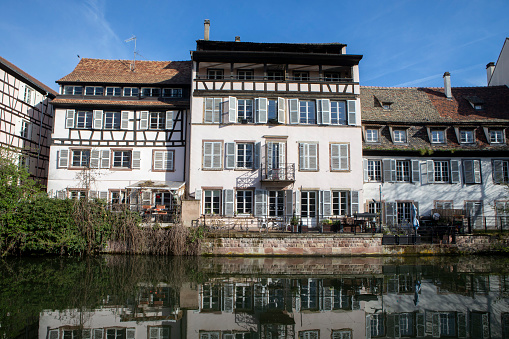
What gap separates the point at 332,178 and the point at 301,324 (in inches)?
547

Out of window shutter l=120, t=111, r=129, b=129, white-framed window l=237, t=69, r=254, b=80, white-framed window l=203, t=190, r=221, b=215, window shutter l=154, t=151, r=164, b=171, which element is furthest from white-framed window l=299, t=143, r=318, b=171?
window shutter l=120, t=111, r=129, b=129

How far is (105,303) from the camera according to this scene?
9.13m

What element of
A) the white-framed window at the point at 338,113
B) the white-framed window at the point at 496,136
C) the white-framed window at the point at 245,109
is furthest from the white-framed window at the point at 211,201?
the white-framed window at the point at 496,136

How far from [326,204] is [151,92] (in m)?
13.1

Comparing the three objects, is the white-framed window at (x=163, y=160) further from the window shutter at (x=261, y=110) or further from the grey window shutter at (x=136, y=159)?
the window shutter at (x=261, y=110)

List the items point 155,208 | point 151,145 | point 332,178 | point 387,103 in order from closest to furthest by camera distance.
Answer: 1. point 155,208
2. point 332,178
3. point 151,145
4. point 387,103

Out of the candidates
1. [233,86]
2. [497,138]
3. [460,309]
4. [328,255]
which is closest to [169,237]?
[328,255]

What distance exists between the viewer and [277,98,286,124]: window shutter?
21.1 meters

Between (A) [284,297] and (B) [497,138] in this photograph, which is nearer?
(A) [284,297]

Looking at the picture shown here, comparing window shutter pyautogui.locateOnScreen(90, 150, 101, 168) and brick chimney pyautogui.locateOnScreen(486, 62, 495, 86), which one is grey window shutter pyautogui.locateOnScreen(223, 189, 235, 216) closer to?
window shutter pyautogui.locateOnScreen(90, 150, 101, 168)

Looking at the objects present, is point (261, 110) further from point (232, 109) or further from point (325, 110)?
point (325, 110)

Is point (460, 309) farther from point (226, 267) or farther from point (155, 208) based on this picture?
point (155, 208)

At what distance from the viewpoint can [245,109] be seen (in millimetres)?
21406

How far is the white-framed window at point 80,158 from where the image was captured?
880 inches
